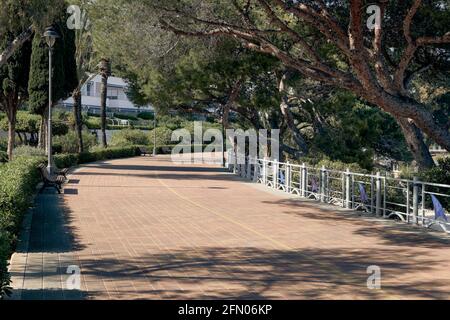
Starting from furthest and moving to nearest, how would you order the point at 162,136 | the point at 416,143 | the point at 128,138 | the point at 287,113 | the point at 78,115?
the point at 162,136
the point at 128,138
the point at 78,115
the point at 287,113
the point at 416,143

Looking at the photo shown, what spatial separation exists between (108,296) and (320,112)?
2354cm

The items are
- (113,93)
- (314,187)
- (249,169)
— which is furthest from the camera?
(113,93)

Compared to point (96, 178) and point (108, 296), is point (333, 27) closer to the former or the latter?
point (108, 296)

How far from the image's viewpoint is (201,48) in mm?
21500

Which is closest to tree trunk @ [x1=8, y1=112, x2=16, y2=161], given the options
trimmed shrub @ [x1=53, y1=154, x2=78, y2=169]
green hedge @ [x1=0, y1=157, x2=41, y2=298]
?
trimmed shrub @ [x1=53, y1=154, x2=78, y2=169]

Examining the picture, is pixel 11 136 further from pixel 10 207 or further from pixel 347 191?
pixel 10 207

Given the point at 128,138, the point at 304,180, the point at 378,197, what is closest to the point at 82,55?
the point at 304,180

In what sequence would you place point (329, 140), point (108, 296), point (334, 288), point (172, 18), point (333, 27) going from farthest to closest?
point (329, 140)
point (172, 18)
point (333, 27)
point (334, 288)
point (108, 296)

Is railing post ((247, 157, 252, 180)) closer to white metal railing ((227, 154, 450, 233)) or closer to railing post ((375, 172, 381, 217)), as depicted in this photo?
white metal railing ((227, 154, 450, 233))

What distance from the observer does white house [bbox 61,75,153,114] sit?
8262cm

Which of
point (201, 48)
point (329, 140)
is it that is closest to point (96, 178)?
point (201, 48)

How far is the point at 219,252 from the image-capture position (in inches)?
403

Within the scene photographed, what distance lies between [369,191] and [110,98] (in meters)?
77.1

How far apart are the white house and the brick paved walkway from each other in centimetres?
6666
